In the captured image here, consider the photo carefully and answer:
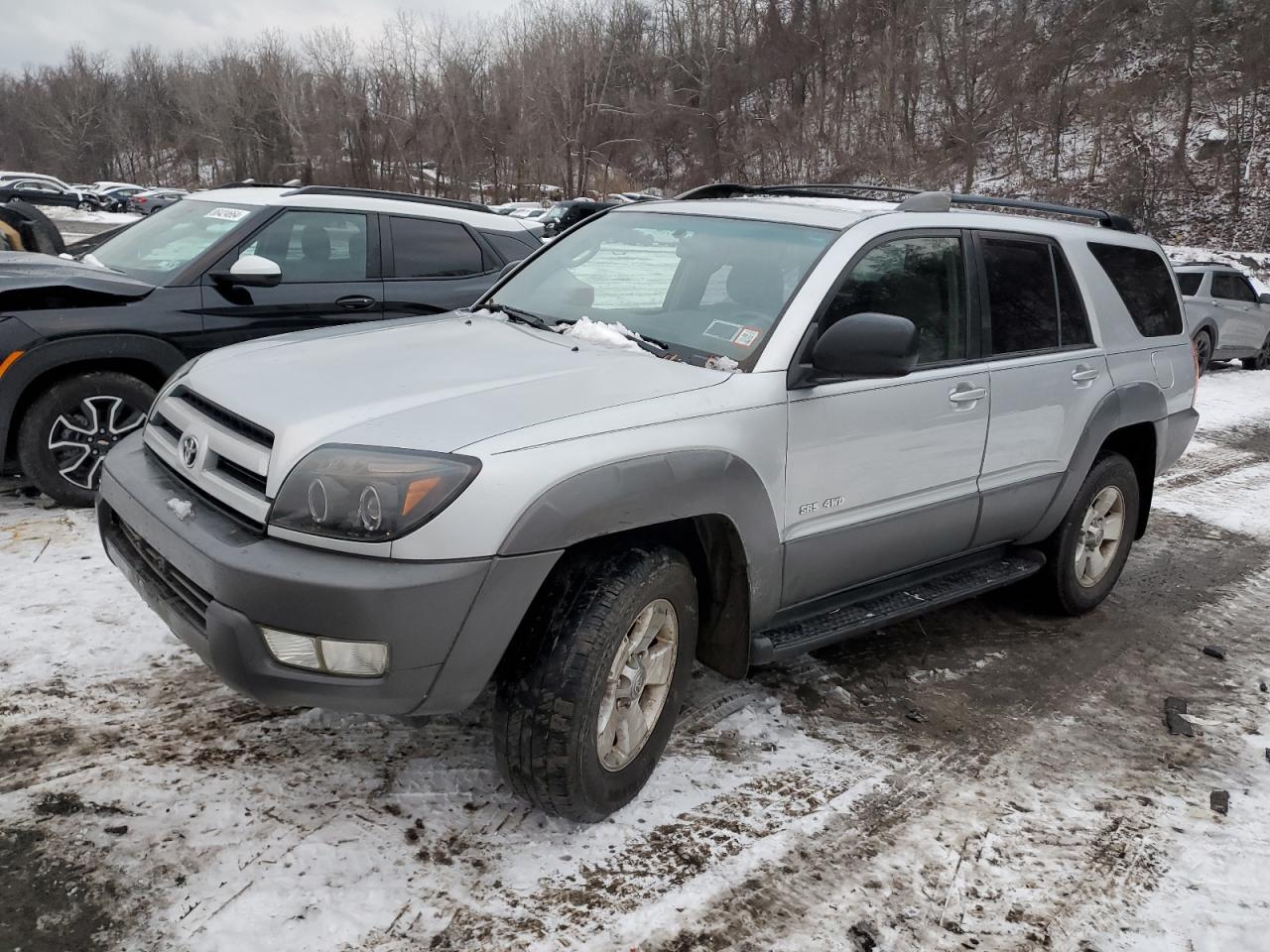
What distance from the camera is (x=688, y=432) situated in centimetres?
276

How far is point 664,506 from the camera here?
2.67 m

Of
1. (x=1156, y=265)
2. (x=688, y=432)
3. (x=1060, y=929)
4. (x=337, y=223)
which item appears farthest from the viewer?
(x=337, y=223)

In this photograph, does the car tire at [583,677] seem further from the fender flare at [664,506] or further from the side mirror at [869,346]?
the side mirror at [869,346]

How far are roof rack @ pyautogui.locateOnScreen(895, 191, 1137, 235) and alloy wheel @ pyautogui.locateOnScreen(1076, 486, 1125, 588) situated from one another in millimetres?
1319

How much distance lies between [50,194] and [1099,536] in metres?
45.2

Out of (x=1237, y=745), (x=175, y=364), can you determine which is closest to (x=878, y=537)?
(x=1237, y=745)

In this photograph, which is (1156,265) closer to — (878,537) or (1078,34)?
(878,537)

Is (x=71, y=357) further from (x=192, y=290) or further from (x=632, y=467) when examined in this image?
(x=632, y=467)

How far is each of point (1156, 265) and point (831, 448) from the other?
9.40 feet

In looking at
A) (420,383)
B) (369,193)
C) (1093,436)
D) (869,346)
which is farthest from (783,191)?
(369,193)

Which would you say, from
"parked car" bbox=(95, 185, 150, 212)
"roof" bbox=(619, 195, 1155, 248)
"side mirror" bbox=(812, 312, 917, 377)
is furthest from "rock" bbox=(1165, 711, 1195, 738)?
"parked car" bbox=(95, 185, 150, 212)

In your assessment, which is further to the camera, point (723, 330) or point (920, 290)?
point (920, 290)

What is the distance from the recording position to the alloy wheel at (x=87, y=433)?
4941mm

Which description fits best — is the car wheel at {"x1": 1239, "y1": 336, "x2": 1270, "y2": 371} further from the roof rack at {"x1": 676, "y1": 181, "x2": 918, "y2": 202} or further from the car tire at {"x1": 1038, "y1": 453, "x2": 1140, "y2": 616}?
the roof rack at {"x1": 676, "y1": 181, "x2": 918, "y2": 202}
